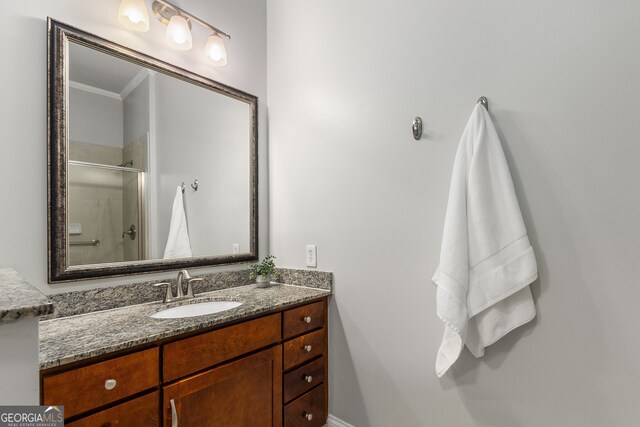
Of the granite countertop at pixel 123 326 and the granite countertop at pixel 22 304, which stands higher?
the granite countertop at pixel 22 304

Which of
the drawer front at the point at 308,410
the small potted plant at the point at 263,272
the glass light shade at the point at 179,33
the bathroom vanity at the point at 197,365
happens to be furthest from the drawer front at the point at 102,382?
the glass light shade at the point at 179,33

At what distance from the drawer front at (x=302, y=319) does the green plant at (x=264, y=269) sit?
37 centimetres

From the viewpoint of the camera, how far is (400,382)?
5.00 feet

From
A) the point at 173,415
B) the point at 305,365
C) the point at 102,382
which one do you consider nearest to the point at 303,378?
the point at 305,365

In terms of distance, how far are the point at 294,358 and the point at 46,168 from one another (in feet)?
4.38

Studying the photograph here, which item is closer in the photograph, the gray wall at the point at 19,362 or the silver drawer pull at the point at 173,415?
the gray wall at the point at 19,362

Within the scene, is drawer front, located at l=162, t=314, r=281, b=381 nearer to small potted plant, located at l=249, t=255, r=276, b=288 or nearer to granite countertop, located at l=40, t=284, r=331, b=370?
granite countertop, located at l=40, t=284, r=331, b=370

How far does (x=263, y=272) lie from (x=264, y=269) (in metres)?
0.02

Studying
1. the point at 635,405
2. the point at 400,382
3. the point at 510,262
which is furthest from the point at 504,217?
the point at 400,382

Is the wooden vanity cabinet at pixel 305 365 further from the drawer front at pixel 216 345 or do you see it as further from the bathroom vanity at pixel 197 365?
the drawer front at pixel 216 345

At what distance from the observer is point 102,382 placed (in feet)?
3.07

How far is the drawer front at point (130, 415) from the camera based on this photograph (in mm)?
918

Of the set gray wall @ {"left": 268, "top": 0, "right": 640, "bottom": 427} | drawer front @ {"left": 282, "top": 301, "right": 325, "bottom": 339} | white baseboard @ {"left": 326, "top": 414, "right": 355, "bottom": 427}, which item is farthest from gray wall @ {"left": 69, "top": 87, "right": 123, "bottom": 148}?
white baseboard @ {"left": 326, "top": 414, "right": 355, "bottom": 427}

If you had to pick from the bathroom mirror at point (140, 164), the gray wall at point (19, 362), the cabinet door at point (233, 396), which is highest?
the bathroom mirror at point (140, 164)
